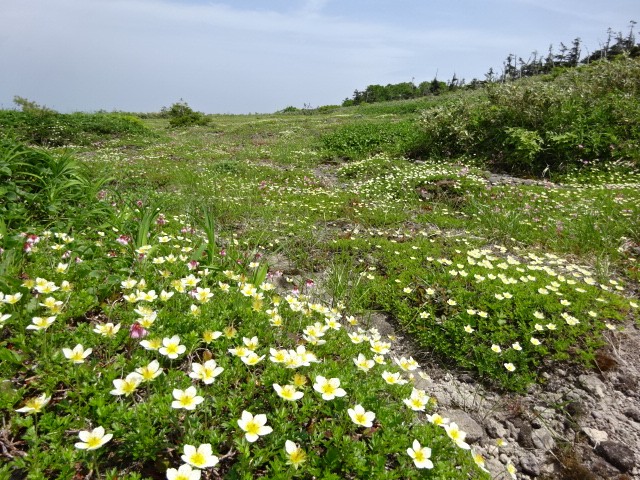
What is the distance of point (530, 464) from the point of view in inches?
109

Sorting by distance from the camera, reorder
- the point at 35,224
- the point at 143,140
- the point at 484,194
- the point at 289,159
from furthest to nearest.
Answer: the point at 143,140, the point at 289,159, the point at 484,194, the point at 35,224

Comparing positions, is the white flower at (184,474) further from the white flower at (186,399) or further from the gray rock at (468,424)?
the gray rock at (468,424)

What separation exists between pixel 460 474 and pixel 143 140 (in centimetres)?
2172

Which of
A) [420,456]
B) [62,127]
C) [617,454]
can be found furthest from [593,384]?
[62,127]

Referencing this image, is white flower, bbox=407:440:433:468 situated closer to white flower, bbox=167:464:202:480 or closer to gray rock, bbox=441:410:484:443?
white flower, bbox=167:464:202:480

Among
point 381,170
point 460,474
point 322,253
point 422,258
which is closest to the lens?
point 460,474

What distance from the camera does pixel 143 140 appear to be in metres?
19.9

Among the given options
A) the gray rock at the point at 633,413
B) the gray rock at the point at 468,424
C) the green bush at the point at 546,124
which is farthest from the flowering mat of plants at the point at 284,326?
the green bush at the point at 546,124

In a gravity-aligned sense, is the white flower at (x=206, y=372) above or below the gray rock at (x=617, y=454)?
above

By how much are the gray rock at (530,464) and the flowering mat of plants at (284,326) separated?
0.10m

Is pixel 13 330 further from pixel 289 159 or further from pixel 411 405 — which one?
pixel 289 159

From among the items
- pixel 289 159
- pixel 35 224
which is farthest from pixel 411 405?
pixel 289 159

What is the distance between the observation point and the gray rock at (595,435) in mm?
2900

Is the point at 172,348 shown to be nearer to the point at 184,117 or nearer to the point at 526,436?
the point at 526,436
